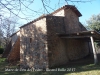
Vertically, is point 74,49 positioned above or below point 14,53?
above

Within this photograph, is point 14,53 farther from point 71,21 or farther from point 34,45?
point 71,21

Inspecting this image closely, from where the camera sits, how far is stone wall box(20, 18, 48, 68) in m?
Answer: 10.3

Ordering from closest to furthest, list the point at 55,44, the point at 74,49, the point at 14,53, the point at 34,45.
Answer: the point at 55,44, the point at 34,45, the point at 74,49, the point at 14,53

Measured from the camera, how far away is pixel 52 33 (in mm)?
10820

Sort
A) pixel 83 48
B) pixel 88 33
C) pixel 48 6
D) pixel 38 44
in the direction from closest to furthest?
pixel 48 6, pixel 88 33, pixel 38 44, pixel 83 48

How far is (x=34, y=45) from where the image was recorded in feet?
36.0

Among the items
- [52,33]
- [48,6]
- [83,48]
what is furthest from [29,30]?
[48,6]

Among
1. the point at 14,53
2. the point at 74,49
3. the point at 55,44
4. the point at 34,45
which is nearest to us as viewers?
the point at 55,44

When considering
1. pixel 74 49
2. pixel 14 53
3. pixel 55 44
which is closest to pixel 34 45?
pixel 55 44

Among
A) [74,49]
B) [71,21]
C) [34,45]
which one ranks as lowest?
[74,49]

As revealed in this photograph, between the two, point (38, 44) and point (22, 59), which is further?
point (22, 59)

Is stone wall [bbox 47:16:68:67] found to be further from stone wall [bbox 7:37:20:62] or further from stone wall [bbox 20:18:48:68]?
stone wall [bbox 7:37:20:62]

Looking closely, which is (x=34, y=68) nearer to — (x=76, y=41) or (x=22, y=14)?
(x=76, y=41)

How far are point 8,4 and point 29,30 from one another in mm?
8385
